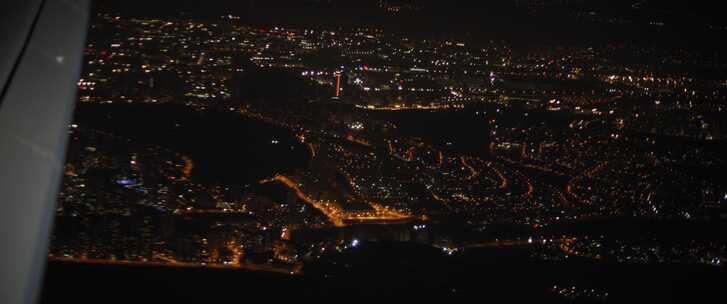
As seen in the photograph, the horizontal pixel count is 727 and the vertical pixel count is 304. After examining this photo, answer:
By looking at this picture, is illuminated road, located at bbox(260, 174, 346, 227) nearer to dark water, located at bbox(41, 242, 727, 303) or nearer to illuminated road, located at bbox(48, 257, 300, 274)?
dark water, located at bbox(41, 242, 727, 303)

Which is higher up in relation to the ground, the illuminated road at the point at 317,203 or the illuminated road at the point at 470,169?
the illuminated road at the point at 317,203

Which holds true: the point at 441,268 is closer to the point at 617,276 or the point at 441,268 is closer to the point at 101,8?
the point at 617,276

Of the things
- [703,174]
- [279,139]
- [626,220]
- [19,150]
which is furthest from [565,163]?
[19,150]

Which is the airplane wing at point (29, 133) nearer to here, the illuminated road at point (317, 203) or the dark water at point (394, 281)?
the dark water at point (394, 281)

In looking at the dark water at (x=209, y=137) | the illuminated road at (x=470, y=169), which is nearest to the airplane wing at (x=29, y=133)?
the dark water at (x=209, y=137)

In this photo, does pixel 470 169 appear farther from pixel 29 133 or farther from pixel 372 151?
pixel 29 133

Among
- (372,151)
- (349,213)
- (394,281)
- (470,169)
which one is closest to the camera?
(394,281)

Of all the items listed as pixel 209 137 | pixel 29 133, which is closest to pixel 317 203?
pixel 209 137

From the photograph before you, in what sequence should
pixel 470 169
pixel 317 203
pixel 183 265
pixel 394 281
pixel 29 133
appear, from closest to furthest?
pixel 29 133
pixel 394 281
pixel 183 265
pixel 317 203
pixel 470 169
